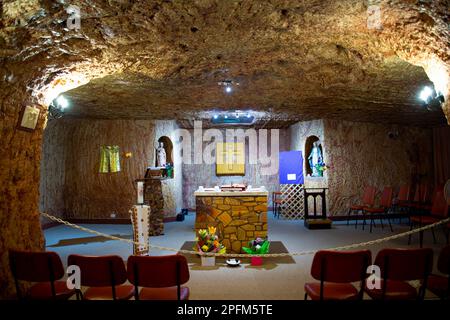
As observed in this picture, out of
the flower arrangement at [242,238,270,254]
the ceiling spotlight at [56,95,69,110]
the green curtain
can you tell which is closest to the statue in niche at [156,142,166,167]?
the green curtain

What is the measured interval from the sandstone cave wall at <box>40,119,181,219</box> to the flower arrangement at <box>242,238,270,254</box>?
3.41 m

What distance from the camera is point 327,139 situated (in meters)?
7.25

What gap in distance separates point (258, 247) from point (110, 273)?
7.88 feet

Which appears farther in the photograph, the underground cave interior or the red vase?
the red vase

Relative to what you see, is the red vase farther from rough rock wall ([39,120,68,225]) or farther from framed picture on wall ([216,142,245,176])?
framed picture on wall ([216,142,245,176])

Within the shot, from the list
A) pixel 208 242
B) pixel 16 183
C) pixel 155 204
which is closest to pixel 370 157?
pixel 155 204

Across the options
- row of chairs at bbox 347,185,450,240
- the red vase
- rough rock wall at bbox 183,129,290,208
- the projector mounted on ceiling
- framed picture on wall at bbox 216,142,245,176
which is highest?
the projector mounted on ceiling

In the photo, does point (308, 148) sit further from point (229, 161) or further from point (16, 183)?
point (16, 183)

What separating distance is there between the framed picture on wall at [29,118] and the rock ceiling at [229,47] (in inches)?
9.2

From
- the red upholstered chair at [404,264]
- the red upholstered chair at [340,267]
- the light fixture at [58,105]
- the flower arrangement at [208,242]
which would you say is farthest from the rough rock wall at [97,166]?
the red upholstered chair at [404,264]

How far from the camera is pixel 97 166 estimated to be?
23.1ft

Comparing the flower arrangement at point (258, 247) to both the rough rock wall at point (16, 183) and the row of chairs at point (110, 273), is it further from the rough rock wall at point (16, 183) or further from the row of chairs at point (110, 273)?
the rough rock wall at point (16, 183)

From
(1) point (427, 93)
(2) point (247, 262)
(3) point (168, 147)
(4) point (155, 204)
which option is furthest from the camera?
(3) point (168, 147)

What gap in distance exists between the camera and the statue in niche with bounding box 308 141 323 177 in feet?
24.2
